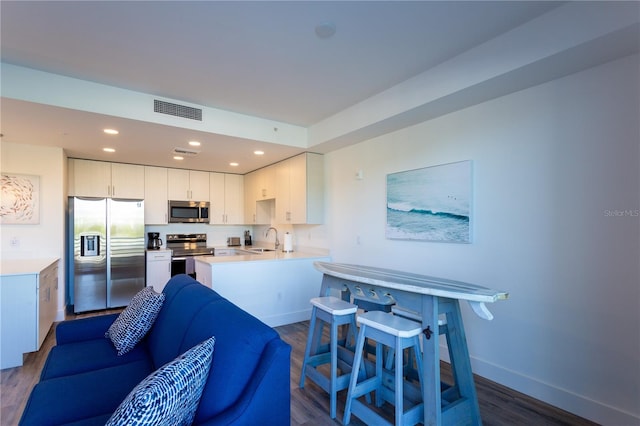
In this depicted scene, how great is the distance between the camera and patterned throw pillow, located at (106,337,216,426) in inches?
40.2

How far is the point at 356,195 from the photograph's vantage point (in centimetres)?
407

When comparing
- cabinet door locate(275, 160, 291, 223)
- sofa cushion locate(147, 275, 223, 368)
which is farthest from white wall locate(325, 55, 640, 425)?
cabinet door locate(275, 160, 291, 223)

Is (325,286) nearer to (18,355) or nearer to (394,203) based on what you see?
(394,203)

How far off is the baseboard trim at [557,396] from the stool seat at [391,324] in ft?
4.08

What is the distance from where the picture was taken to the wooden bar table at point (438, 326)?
1.77 meters

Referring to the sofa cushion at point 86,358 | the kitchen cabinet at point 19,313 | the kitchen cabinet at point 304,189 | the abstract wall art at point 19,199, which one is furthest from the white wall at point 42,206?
the kitchen cabinet at point 304,189

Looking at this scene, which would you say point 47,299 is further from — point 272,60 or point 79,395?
point 272,60

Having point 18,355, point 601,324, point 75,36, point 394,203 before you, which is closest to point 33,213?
point 18,355

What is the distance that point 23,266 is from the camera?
11.0 feet

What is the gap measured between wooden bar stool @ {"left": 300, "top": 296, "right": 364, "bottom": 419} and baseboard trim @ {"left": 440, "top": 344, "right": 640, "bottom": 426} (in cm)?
117

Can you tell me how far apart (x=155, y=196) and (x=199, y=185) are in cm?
A: 77

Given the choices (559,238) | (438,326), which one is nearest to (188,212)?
(438,326)

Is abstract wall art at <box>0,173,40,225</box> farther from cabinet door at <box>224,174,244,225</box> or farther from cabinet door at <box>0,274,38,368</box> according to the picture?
cabinet door at <box>224,174,244,225</box>

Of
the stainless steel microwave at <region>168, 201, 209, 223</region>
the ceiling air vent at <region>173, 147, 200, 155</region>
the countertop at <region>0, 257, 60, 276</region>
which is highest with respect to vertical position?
the ceiling air vent at <region>173, 147, 200, 155</region>
